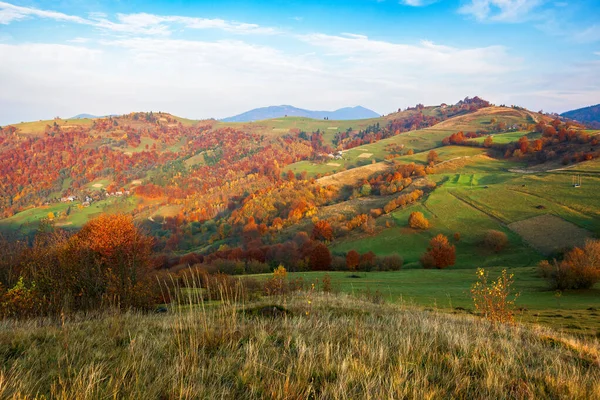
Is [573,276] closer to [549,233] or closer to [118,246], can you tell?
[549,233]

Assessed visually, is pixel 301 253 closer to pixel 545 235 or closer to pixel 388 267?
pixel 388 267

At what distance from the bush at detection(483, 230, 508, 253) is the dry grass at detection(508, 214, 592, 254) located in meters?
4.44

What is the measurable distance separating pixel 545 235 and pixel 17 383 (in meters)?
80.5

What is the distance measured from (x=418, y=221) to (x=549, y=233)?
26228mm

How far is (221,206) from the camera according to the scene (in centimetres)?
17300

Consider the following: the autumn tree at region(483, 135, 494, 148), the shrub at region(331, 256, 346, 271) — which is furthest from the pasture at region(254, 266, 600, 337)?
the autumn tree at region(483, 135, 494, 148)

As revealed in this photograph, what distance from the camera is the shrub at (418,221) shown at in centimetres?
8193

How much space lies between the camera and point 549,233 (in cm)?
6544

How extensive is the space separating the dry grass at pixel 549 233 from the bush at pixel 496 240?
14.6 feet

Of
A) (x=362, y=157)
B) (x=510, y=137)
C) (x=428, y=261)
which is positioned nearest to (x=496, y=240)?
(x=428, y=261)

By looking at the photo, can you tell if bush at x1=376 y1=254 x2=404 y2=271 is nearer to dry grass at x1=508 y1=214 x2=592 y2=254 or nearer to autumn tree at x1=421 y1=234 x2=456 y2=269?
autumn tree at x1=421 y1=234 x2=456 y2=269

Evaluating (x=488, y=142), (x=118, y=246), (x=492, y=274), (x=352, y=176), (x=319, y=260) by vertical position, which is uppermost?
(x=488, y=142)

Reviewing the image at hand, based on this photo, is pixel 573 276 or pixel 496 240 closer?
pixel 573 276

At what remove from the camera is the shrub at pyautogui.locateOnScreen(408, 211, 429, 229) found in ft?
269
